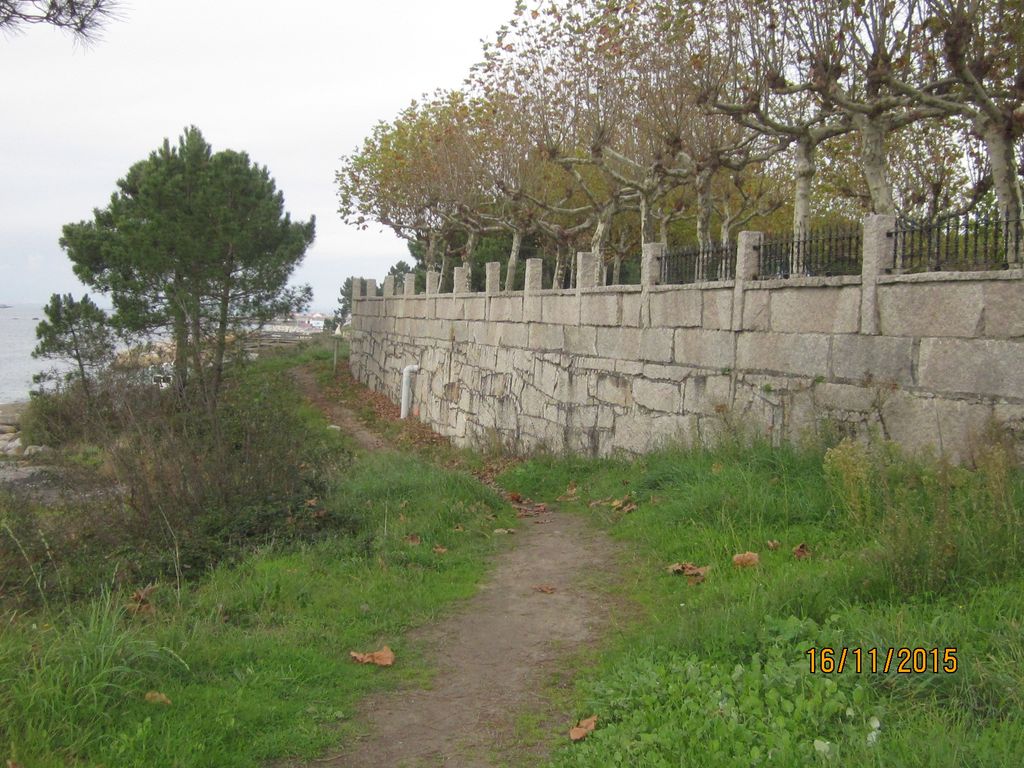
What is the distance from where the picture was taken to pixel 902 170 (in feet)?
62.9

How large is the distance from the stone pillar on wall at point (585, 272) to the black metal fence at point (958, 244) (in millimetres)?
5540

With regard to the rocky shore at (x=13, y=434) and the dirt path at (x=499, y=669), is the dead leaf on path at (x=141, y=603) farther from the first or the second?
the rocky shore at (x=13, y=434)

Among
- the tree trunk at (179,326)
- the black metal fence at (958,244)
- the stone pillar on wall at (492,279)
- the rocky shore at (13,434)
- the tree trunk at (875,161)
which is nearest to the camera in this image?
the black metal fence at (958,244)

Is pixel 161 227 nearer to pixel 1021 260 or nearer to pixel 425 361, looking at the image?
pixel 425 361

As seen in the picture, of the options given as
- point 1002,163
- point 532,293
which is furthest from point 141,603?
point 1002,163

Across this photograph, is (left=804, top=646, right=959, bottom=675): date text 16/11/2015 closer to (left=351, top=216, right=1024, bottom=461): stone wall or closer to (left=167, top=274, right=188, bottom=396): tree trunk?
(left=351, top=216, right=1024, bottom=461): stone wall

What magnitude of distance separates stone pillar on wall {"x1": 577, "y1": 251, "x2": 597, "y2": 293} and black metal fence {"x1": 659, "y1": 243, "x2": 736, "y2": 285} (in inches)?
69.1

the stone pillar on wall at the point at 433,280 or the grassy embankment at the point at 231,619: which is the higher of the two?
the stone pillar on wall at the point at 433,280

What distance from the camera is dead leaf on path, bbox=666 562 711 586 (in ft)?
19.2

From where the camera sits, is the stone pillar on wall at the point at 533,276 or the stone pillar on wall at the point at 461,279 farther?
the stone pillar on wall at the point at 461,279

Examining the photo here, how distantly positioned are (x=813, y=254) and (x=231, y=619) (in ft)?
19.3

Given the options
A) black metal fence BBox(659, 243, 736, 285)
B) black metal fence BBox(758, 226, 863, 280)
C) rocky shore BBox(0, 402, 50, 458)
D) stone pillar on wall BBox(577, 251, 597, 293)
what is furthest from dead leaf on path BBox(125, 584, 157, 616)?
rocky shore BBox(0, 402, 50, 458)

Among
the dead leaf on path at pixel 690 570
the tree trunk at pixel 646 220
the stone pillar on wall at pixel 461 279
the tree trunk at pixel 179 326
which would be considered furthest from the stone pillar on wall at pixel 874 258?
the stone pillar on wall at pixel 461 279

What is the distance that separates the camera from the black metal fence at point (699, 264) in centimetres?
960
